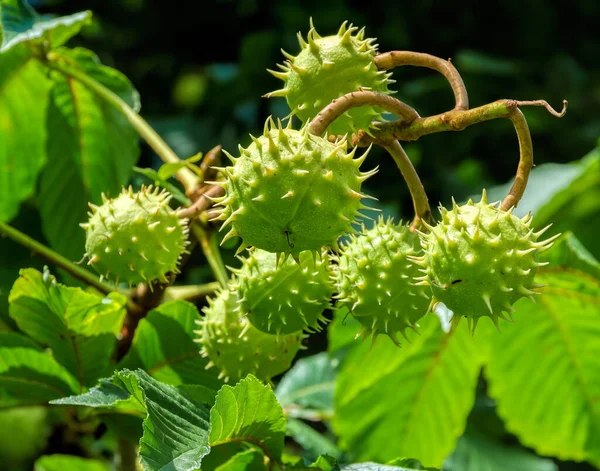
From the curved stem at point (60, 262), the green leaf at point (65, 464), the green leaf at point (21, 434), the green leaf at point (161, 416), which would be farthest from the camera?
the green leaf at point (21, 434)

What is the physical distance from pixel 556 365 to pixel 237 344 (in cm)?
112

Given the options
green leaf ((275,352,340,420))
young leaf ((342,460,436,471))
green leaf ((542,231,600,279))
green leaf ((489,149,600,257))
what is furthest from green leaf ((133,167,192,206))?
green leaf ((489,149,600,257))

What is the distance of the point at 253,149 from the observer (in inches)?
47.5

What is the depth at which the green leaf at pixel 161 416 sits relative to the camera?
3.54 feet

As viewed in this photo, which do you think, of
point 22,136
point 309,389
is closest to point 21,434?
point 309,389

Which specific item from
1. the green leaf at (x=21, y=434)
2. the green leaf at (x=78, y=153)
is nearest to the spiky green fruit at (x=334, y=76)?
the green leaf at (x=78, y=153)

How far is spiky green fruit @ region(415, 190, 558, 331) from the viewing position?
3.92ft

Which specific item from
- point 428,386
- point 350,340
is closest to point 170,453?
point 350,340

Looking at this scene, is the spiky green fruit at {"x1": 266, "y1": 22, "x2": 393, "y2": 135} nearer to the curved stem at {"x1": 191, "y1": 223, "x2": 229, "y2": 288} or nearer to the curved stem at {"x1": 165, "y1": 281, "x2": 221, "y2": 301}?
the curved stem at {"x1": 191, "y1": 223, "x2": 229, "y2": 288}

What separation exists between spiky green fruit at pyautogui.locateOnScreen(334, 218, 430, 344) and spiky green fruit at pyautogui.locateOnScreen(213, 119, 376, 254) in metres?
0.15

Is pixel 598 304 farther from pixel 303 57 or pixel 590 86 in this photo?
pixel 590 86

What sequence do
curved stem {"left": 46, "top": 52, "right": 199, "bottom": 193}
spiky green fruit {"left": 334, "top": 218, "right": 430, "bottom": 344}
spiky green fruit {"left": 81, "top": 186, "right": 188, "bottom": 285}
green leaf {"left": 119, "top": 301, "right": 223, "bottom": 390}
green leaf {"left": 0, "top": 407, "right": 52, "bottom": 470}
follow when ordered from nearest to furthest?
spiky green fruit {"left": 334, "top": 218, "right": 430, "bottom": 344} → spiky green fruit {"left": 81, "top": 186, "right": 188, "bottom": 285} → green leaf {"left": 119, "top": 301, "right": 223, "bottom": 390} → curved stem {"left": 46, "top": 52, "right": 199, "bottom": 193} → green leaf {"left": 0, "top": 407, "right": 52, "bottom": 470}

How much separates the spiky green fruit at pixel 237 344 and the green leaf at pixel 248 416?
19 centimetres

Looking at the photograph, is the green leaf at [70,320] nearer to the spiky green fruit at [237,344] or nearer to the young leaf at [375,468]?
the spiky green fruit at [237,344]
